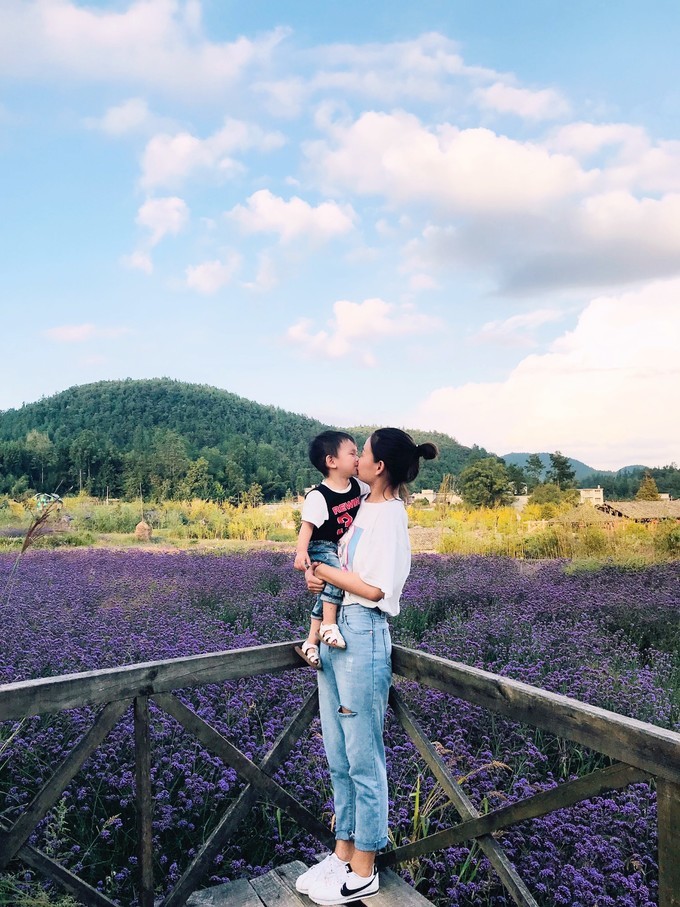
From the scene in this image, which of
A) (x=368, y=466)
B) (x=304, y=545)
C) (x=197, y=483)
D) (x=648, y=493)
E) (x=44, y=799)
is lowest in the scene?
(x=648, y=493)

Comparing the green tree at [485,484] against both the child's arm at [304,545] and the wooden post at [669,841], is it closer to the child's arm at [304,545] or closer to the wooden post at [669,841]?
the child's arm at [304,545]

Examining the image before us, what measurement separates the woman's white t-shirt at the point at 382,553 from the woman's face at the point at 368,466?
0.09 m

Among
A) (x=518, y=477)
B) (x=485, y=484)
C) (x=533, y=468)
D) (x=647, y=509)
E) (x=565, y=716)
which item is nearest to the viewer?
(x=565, y=716)

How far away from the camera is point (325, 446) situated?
2.18m

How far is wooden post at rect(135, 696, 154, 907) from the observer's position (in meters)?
1.89

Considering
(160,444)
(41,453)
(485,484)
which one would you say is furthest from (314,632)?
(160,444)

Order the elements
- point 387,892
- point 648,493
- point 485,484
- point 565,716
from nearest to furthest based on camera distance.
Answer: point 565,716, point 387,892, point 485,484, point 648,493

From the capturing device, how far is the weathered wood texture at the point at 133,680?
5.50 ft

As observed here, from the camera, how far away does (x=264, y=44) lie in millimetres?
6594

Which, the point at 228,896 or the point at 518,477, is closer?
the point at 228,896

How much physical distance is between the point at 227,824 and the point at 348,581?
0.90m

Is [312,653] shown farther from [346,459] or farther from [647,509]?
[647,509]

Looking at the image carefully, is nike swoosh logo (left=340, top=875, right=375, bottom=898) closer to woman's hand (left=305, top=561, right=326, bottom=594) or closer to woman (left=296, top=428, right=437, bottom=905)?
woman (left=296, top=428, right=437, bottom=905)

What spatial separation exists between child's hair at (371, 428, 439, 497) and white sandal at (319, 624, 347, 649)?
48 cm
